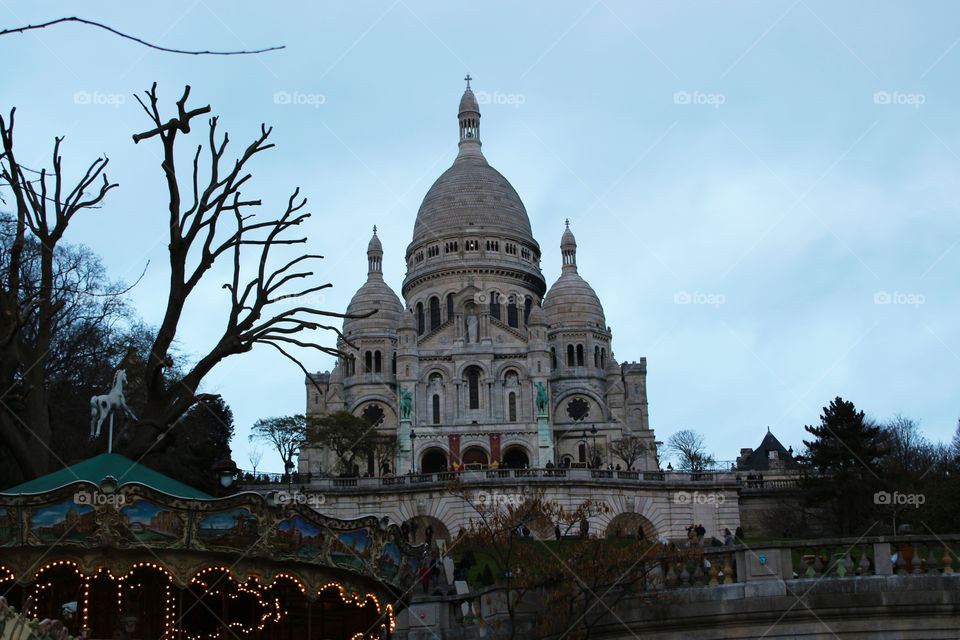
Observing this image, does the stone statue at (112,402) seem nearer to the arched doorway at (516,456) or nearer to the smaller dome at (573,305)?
the arched doorway at (516,456)

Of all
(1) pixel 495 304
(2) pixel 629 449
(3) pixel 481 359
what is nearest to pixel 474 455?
(3) pixel 481 359

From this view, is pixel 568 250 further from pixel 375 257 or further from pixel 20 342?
pixel 20 342

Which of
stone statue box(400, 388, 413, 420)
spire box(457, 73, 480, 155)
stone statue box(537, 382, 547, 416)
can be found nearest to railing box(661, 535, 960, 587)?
stone statue box(537, 382, 547, 416)

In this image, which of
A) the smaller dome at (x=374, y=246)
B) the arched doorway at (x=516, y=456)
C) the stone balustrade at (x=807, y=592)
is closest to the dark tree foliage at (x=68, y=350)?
the stone balustrade at (x=807, y=592)

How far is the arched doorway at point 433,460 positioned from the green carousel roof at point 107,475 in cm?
5467

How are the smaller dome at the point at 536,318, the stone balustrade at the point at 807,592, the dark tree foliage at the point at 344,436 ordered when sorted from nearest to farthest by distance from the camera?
the stone balustrade at the point at 807,592 < the dark tree foliage at the point at 344,436 < the smaller dome at the point at 536,318

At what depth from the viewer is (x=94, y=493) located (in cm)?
1706

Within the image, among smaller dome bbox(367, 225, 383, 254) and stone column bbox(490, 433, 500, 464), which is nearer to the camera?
stone column bbox(490, 433, 500, 464)

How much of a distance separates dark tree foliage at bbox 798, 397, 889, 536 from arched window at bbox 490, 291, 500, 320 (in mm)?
39755

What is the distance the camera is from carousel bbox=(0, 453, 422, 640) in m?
17.2

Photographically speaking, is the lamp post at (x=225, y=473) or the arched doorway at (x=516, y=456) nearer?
the lamp post at (x=225, y=473)

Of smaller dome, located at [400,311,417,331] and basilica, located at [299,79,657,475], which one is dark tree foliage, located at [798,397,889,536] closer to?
basilica, located at [299,79,657,475]

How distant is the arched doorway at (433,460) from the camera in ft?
243

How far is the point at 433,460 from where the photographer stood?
74.7m
